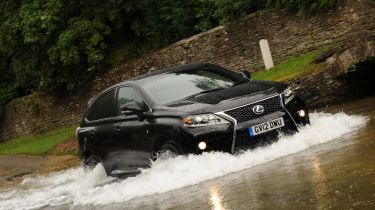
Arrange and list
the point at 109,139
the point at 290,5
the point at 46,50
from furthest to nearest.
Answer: the point at 46,50, the point at 290,5, the point at 109,139

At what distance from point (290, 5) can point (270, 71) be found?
9.00 ft

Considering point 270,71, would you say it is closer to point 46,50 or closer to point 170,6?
point 170,6

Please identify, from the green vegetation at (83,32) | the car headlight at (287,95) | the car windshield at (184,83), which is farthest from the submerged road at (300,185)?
the green vegetation at (83,32)

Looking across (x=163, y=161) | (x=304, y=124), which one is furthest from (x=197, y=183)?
(x=304, y=124)

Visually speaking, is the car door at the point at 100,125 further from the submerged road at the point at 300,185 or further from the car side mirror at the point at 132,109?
the submerged road at the point at 300,185

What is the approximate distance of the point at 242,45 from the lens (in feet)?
75.7

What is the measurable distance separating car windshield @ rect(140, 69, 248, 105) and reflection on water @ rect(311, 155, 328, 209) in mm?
2418

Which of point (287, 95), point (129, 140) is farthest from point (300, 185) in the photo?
point (129, 140)

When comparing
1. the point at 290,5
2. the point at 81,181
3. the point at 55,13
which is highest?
the point at 55,13

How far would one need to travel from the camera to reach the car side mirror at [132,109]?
9.41 meters

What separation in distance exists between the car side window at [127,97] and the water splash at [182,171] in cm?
119

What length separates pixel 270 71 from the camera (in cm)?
1923

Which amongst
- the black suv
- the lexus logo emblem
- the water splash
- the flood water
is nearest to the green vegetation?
the black suv

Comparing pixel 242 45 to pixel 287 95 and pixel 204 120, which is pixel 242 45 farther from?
pixel 204 120
